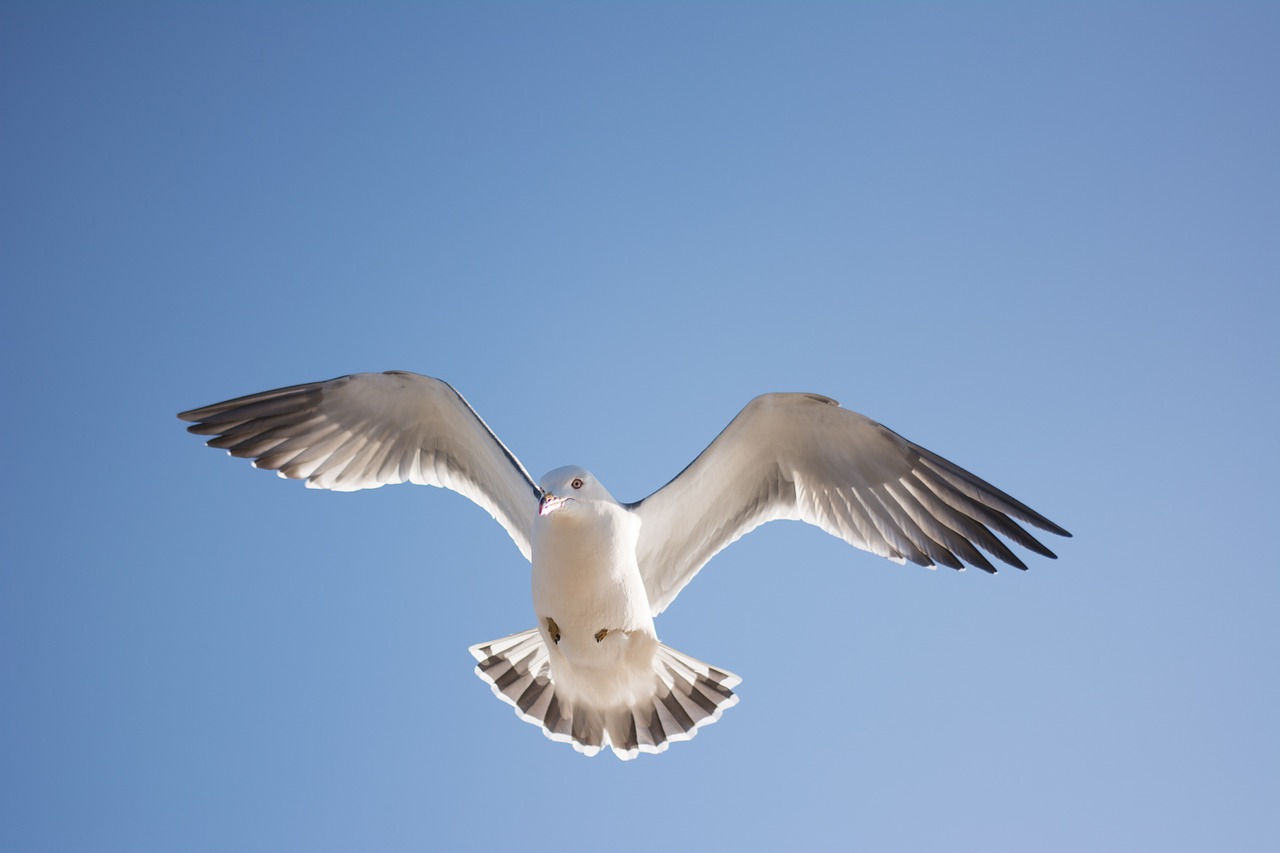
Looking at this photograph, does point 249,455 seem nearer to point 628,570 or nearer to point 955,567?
point 628,570

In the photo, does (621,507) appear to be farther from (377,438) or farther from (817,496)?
(377,438)

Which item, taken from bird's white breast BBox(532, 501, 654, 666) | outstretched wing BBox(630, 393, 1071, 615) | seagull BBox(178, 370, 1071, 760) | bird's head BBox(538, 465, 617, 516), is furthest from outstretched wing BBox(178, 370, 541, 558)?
outstretched wing BBox(630, 393, 1071, 615)

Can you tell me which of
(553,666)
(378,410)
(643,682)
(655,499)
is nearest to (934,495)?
(655,499)

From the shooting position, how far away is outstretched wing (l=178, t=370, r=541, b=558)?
6949mm

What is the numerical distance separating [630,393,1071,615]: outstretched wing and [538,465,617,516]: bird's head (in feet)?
1.86

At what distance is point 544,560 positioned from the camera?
6.02m

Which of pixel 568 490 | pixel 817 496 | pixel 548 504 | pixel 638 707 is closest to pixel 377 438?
pixel 568 490

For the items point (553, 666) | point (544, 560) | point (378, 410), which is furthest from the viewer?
point (378, 410)

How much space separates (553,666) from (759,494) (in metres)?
1.81

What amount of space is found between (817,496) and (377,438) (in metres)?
3.03

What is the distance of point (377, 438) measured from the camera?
7.30 m

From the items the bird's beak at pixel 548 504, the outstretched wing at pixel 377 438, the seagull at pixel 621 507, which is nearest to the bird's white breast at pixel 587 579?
the seagull at pixel 621 507

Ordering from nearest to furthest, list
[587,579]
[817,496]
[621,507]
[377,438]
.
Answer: [587,579] → [621,507] → [817,496] → [377,438]

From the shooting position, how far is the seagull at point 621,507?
242 inches
